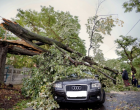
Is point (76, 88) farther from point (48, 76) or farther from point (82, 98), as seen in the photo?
point (48, 76)

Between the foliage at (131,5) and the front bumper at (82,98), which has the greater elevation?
the foliage at (131,5)

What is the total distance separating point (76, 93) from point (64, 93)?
1.27 ft

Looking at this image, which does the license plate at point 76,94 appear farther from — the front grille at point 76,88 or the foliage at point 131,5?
the foliage at point 131,5

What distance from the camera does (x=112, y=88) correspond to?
5.26 m

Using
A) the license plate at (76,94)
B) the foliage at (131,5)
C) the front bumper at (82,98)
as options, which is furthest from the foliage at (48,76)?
the foliage at (131,5)

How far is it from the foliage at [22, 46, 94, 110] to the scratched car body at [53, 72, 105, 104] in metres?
0.33

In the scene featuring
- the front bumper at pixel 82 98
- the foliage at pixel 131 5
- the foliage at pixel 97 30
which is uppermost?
the foliage at pixel 131 5

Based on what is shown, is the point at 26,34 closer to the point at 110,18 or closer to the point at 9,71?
the point at 110,18

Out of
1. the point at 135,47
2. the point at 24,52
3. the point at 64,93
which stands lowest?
the point at 64,93

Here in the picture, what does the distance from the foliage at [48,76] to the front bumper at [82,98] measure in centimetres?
26

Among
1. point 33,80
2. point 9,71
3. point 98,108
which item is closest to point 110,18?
point 98,108

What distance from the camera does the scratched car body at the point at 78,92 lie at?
3895 millimetres

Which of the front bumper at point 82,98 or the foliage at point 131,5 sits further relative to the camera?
the foliage at point 131,5

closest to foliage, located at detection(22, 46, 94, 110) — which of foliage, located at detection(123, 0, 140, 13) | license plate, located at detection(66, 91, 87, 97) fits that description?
license plate, located at detection(66, 91, 87, 97)
